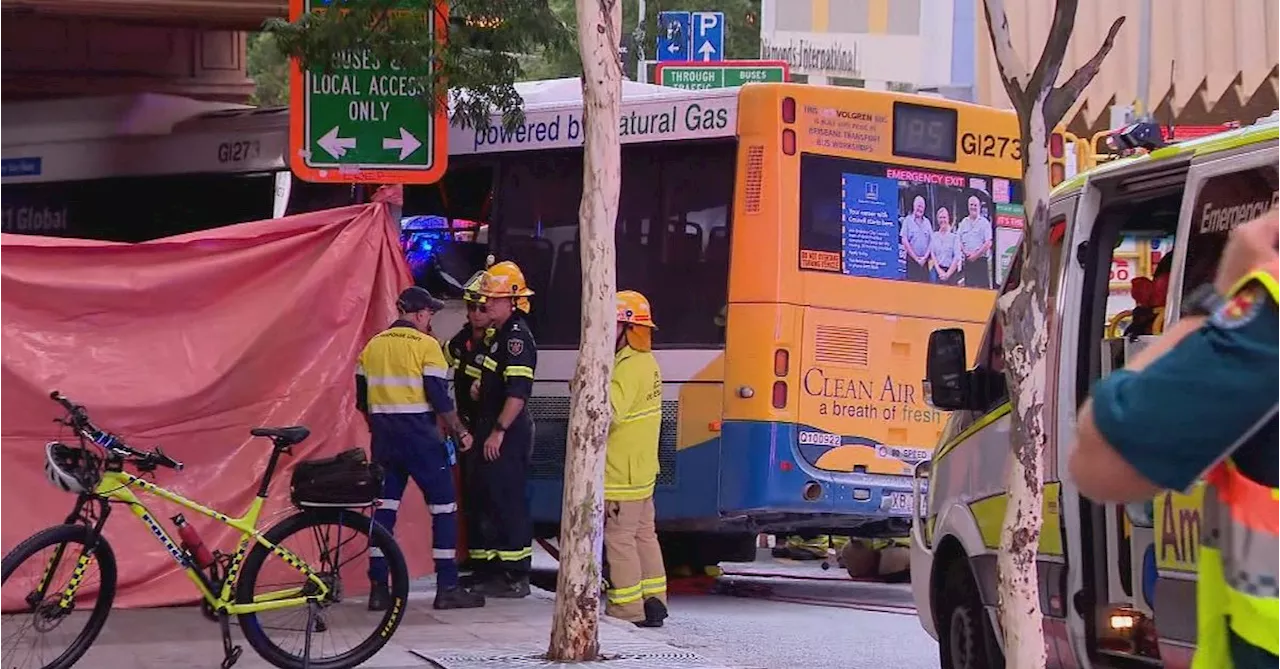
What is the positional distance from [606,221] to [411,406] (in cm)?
231

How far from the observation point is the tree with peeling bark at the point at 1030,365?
6.57m

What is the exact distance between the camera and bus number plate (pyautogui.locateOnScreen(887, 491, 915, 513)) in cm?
1253

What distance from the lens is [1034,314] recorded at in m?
6.70

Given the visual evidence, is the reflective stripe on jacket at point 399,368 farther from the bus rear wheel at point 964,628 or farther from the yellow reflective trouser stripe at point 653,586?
the bus rear wheel at point 964,628

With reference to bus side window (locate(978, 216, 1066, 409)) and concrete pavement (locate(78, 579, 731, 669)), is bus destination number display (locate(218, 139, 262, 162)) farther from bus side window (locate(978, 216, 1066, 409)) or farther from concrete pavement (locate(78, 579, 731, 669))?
bus side window (locate(978, 216, 1066, 409))

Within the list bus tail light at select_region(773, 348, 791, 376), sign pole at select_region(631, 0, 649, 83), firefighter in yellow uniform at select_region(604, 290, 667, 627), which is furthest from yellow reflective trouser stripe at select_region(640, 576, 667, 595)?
sign pole at select_region(631, 0, 649, 83)

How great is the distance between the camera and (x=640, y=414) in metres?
10.8

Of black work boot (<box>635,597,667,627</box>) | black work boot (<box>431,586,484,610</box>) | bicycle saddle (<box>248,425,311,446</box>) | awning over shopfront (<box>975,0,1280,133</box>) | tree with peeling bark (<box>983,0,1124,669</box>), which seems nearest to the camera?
tree with peeling bark (<box>983,0,1124,669</box>)

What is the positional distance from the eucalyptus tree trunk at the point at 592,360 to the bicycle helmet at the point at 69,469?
6.88 feet

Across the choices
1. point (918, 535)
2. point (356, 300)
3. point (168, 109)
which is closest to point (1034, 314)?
point (918, 535)

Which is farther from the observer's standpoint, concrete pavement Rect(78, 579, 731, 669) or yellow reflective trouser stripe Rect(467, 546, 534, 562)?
yellow reflective trouser stripe Rect(467, 546, 534, 562)

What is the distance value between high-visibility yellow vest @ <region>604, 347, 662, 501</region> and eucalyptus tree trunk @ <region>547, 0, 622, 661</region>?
1614 millimetres

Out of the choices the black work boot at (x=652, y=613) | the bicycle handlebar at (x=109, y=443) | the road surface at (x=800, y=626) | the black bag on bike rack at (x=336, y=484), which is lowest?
the road surface at (x=800, y=626)

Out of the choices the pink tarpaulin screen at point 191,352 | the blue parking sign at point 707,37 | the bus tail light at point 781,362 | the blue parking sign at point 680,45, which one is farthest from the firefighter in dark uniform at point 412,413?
the blue parking sign at point 707,37
